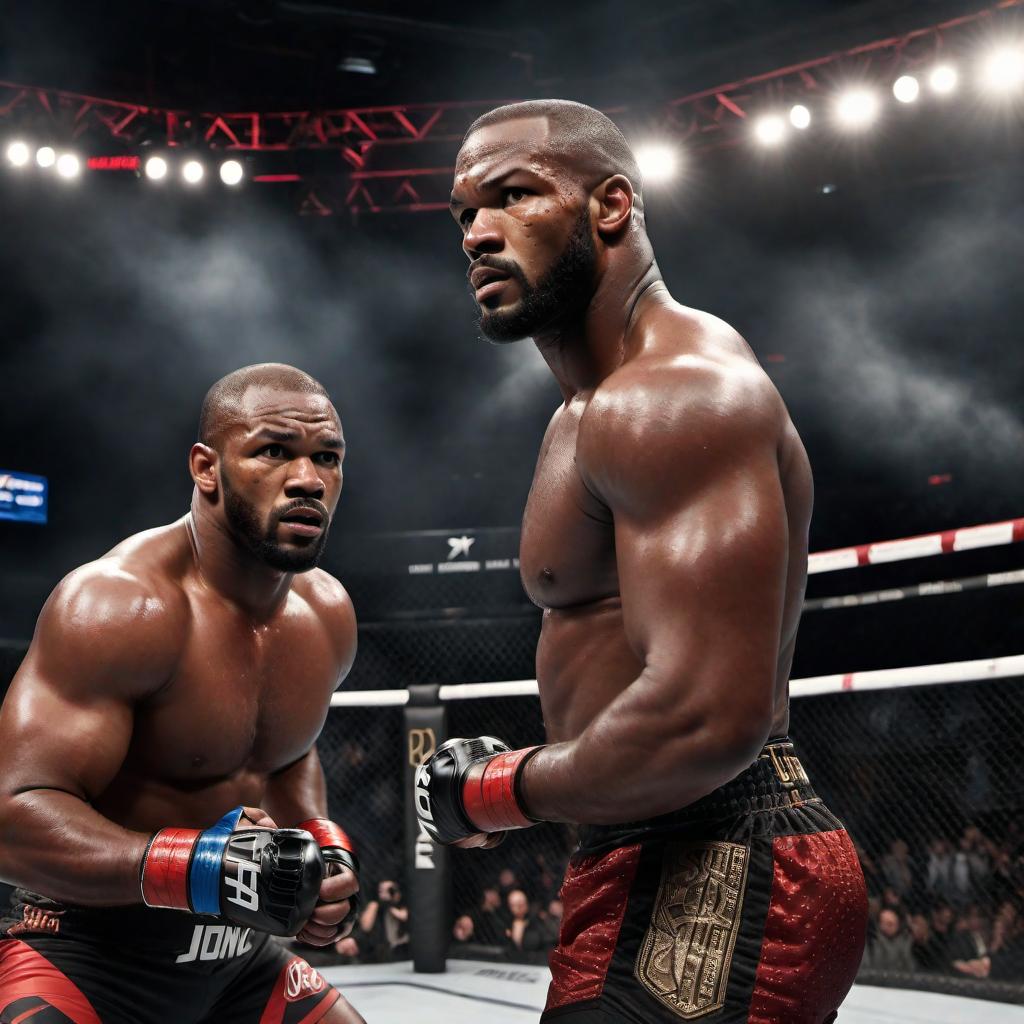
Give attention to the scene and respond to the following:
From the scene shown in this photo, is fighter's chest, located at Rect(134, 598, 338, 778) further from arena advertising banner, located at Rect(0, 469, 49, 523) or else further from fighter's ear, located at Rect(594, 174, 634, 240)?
arena advertising banner, located at Rect(0, 469, 49, 523)

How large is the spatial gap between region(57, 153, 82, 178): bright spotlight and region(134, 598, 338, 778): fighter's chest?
5.40 meters

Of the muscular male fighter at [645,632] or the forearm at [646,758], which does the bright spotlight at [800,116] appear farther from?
the forearm at [646,758]

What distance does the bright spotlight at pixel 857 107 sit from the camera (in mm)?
5660

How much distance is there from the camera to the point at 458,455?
795 centimetres

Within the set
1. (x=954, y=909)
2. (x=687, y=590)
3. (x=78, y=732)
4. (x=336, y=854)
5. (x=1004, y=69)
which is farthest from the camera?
(x=1004, y=69)

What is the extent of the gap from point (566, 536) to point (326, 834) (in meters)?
1.07

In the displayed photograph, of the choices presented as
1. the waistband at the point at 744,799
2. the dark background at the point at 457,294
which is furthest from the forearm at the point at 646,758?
the dark background at the point at 457,294

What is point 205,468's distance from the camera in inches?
80.7

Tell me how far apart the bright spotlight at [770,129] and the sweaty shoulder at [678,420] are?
17.5 feet

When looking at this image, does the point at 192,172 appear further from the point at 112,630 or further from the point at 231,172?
the point at 112,630

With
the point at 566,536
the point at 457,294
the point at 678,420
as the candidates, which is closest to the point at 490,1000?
the point at 566,536

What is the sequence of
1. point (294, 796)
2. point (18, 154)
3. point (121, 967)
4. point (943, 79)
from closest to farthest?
point (121, 967), point (294, 796), point (943, 79), point (18, 154)

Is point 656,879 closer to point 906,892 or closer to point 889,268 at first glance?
point 906,892

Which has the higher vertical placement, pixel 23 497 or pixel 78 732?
pixel 23 497
